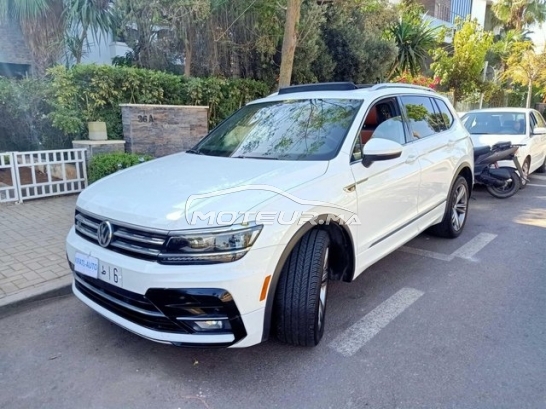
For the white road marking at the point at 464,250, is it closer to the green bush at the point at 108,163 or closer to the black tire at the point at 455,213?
the black tire at the point at 455,213

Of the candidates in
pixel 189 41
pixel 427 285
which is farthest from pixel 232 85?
pixel 427 285

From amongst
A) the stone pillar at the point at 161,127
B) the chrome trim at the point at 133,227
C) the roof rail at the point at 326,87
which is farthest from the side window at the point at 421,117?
the stone pillar at the point at 161,127

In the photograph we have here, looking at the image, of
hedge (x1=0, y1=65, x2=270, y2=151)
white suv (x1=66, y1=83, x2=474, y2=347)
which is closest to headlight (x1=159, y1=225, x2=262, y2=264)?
white suv (x1=66, y1=83, x2=474, y2=347)

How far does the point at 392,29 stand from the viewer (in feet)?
49.2

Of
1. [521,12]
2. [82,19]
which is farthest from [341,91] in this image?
[521,12]

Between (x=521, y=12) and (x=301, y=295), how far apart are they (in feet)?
106

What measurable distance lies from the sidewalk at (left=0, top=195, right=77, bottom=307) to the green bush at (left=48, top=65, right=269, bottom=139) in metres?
1.59

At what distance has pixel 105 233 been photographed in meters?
2.59

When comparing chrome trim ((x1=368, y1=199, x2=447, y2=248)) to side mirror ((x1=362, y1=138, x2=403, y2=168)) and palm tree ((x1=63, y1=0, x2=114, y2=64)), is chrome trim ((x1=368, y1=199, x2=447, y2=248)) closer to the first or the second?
side mirror ((x1=362, y1=138, x2=403, y2=168))

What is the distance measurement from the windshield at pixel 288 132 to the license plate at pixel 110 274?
4.54 ft

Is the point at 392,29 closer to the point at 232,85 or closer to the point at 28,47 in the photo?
the point at 232,85

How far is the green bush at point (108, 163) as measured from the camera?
6422 mm

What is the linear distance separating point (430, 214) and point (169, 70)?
743cm

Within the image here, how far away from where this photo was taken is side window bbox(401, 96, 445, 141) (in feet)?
13.8
